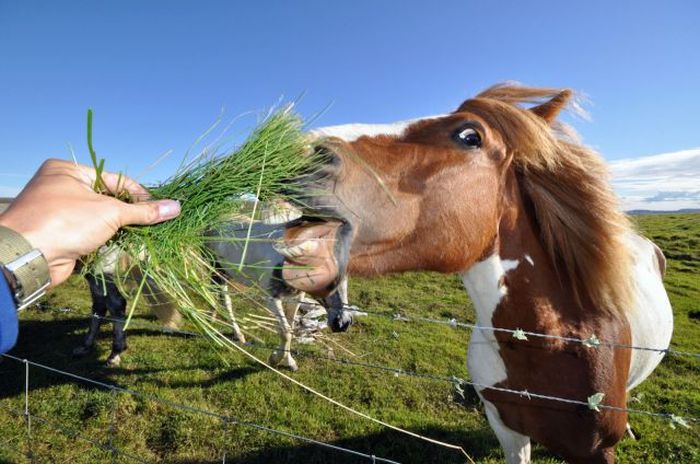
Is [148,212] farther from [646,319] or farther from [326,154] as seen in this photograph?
[646,319]

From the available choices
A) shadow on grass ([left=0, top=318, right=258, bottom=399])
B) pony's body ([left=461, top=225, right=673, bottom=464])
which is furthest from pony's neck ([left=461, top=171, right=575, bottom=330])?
shadow on grass ([left=0, top=318, right=258, bottom=399])

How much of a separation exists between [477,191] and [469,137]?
0.26m

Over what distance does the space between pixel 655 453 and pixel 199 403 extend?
505 cm

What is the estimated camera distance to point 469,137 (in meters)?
1.76

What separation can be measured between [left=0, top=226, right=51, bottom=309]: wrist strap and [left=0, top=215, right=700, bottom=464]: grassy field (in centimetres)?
161

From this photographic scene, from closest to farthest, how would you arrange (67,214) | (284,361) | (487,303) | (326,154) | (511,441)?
(67,214) → (326,154) → (487,303) → (511,441) → (284,361)

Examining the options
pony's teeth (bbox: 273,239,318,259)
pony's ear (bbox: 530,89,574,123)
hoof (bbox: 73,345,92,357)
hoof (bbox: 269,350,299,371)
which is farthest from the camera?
hoof (bbox: 73,345,92,357)

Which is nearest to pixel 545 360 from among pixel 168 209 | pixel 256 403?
pixel 168 209

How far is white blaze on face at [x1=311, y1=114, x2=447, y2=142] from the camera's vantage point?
5.21 feet

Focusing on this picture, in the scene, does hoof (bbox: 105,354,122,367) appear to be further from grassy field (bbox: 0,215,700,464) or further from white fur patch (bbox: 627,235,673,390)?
white fur patch (bbox: 627,235,673,390)

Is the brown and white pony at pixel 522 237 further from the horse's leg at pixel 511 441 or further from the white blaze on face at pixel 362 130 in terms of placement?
the horse's leg at pixel 511 441

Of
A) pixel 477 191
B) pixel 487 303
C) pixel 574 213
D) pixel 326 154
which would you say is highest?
pixel 326 154

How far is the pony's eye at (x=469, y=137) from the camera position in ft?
5.70

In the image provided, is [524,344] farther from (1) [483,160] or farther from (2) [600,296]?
(1) [483,160]
